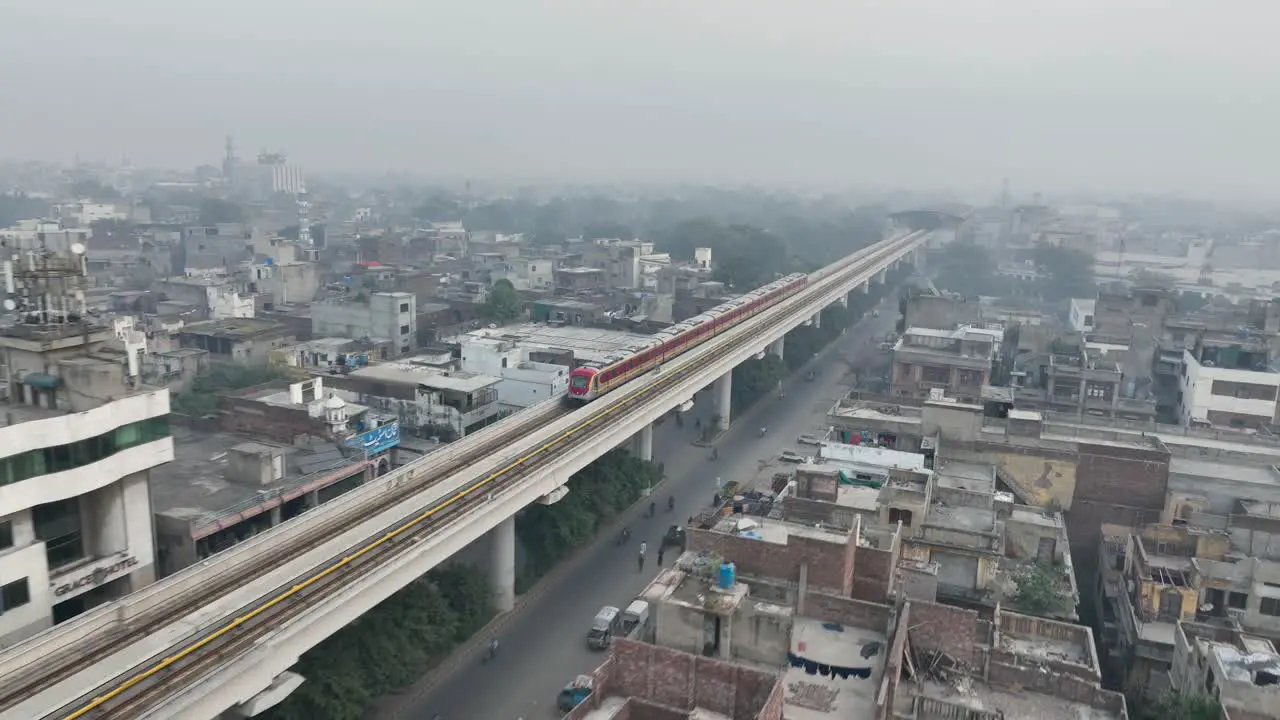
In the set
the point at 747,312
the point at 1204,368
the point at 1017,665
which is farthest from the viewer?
the point at 747,312

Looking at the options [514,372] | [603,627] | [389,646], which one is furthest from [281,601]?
[514,372]

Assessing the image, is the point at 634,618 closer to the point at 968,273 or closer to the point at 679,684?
the point at 679,684

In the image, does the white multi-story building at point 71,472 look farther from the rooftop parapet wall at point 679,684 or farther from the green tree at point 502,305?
the green tree at point 502,305

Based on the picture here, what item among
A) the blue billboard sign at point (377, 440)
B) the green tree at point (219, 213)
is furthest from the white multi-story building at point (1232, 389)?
the green tree at point (219, 213)

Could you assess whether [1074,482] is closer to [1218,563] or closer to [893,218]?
[1218,563]

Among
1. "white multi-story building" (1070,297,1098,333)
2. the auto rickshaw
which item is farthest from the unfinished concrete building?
"white multi-story building" (1070,297,1098,333)

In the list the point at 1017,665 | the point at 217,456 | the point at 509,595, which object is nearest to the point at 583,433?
the point at 509,595
